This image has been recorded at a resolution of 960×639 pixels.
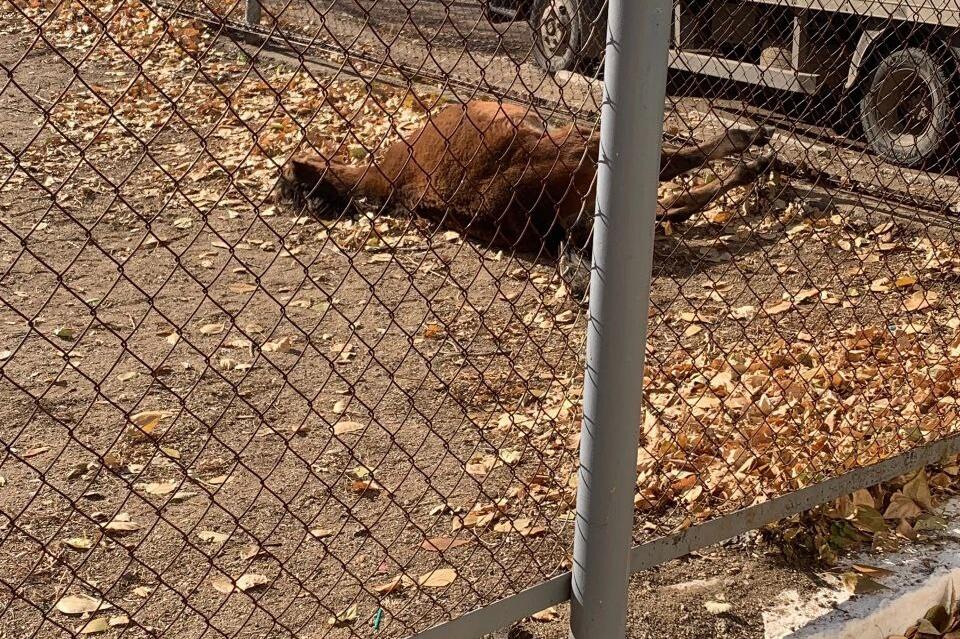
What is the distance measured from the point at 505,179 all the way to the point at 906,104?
10.00 ft

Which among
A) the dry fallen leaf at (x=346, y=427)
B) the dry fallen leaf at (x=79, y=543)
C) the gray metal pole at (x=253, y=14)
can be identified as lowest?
the dry fallen leaf at (x=79, y=543)

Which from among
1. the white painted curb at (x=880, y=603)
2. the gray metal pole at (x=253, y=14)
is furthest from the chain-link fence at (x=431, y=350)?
the gray metal pole at (x=253, y=14)

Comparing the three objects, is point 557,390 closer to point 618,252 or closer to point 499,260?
point 499,260

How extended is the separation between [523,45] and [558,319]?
6.32 meters

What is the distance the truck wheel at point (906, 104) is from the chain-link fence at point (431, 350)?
0.04 m

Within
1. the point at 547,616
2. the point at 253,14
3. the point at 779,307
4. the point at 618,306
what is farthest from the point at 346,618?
the point at 253,14

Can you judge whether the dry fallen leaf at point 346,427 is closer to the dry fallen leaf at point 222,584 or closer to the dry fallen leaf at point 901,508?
the dry fallen leaf at point 222,584

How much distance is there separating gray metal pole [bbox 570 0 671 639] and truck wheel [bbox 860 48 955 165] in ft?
15.0

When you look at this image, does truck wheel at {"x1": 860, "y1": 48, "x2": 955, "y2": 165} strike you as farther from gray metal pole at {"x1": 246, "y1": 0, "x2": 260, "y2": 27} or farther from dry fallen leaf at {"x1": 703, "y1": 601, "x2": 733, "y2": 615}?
gray metal pole at {"x1": 246, "y1": 0, "x2": 260, "y2": 27}

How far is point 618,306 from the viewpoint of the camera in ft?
7.79

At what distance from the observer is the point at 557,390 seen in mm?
4566

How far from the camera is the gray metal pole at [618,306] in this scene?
2.24 metres

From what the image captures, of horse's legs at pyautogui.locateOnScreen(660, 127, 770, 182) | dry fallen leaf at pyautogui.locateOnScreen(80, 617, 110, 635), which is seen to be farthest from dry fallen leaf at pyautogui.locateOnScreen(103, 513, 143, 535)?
horse's legs at pyautogui.locateOnScreen(660, 127, 770, 182)

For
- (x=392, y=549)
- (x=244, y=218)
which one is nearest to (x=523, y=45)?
(x=244, y=218)
